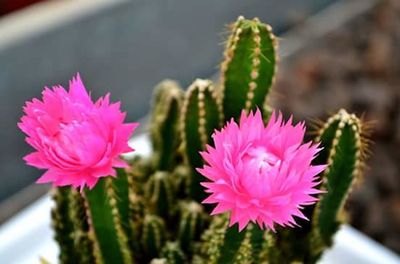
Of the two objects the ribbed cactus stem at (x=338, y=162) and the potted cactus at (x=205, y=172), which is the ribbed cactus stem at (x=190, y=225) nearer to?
the potted cactus at (x=205, y=172)

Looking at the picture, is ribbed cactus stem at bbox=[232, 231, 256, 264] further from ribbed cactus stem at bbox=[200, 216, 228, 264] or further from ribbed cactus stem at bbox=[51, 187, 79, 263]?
ribbed cactus stem at bbox=[51, 187, 79, 263]

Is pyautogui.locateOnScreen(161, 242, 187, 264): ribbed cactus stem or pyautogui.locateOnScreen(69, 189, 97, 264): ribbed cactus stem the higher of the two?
pyautogui.locateOnScreen(69, 189, 97, 264): ribbed cactus stem

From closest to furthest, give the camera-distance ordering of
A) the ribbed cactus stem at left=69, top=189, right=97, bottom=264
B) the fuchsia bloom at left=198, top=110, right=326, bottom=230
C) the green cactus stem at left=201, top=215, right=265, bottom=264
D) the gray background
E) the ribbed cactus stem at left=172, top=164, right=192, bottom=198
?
the fuchsia bloom at left=198, top=110, right=326, bottom=230 < the green cactus stem at left=201, top=215, right=265, bottom=264 < the ribbed cactus stem at left=69, top=189, right=97, bottom=264 < the ribbed cactus stem at left=172, top=164, right=192, bottom=198 < the gray background

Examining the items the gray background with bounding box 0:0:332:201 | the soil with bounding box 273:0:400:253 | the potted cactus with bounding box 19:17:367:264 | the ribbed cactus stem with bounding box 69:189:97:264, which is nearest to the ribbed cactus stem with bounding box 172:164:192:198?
the potted cactus with bounding box 19:17:367:264

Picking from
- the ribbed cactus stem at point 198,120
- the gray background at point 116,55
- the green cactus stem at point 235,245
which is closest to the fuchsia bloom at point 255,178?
the green cactus stem at point 235,245

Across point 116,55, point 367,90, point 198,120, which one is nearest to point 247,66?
point 198,120
